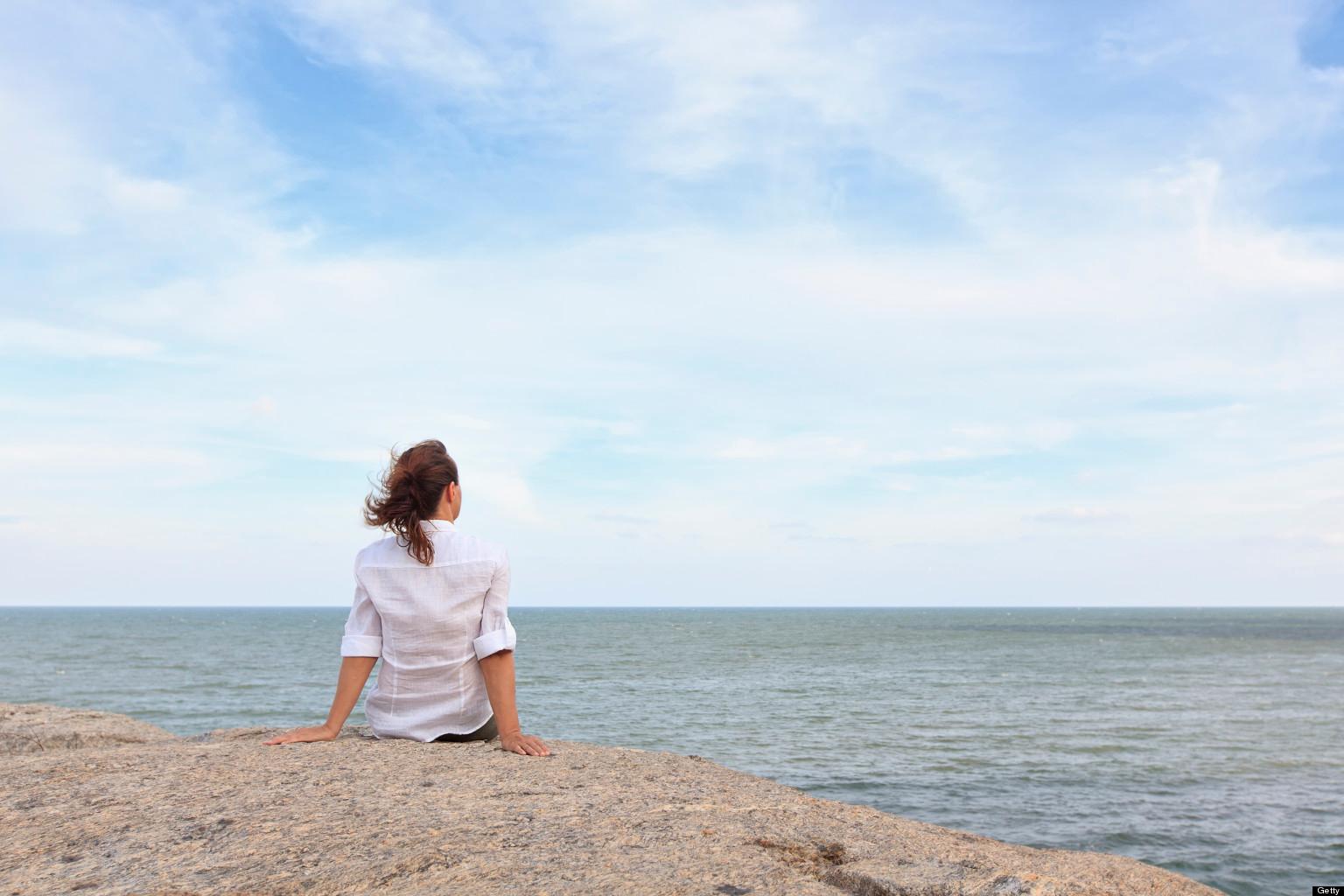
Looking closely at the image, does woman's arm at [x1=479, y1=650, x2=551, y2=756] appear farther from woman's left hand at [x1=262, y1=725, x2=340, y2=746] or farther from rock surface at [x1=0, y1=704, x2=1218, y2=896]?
woman's left hand at [x1=262, y1=725, x2=340, y2=746]

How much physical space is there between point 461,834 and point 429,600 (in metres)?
1.45

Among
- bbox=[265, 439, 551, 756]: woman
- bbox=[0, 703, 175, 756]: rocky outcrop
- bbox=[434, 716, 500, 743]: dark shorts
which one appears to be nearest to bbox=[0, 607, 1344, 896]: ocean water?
bbox=[434, 716, 500, 743]: dark shorts

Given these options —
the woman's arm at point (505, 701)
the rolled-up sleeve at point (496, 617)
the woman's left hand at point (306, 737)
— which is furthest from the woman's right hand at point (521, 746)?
the woman's left hand at point (306, 737)

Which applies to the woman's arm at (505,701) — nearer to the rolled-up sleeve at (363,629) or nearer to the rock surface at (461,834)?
the rock surface at (461,834)

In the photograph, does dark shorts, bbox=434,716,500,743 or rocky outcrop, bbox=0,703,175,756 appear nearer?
dark shorts, bbox=434,716,500,743

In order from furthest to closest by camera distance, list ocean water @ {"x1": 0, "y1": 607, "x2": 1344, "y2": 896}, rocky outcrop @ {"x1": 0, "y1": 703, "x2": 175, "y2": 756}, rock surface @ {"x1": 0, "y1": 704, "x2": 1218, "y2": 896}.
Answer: ocean water @ {"x1": 0, "y1": 607, "x2": 1344, "y2": 896} → rocky outcrop @ {"x1": 0, "y1": 703, "x2": 175, "y2": 756} → rock surface @ {"x1": 0, "y1": 704, "x2": 1218, "y2": 896}

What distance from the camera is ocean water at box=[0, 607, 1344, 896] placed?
15.0 meters

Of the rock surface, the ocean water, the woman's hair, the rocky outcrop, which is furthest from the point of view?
the ocean water

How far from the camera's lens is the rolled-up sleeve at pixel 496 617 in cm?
459

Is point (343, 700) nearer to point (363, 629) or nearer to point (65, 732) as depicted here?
point (363, 629)

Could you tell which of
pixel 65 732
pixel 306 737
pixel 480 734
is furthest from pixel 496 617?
pixel 65 732

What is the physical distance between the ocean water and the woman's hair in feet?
39.6

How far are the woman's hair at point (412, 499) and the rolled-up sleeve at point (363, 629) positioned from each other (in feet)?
1.12

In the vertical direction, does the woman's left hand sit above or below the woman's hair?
below
